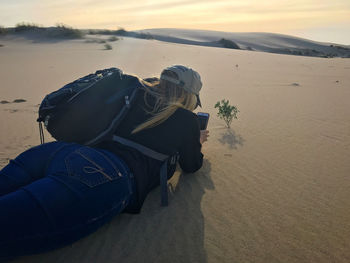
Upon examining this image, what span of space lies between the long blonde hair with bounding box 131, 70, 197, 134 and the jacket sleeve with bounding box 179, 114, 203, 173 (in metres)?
0.16

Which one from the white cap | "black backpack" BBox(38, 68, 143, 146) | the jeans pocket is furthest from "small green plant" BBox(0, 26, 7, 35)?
the jeans pocket

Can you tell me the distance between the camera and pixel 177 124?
228 cm

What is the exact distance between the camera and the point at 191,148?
2488mm

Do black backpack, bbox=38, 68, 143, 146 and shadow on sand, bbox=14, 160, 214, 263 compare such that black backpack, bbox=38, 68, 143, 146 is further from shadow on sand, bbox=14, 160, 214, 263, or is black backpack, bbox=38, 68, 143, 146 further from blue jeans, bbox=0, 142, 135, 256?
shadow on sand, bbox=14, 160, 214, 263

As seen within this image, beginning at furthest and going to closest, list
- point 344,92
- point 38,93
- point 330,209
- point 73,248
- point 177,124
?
point 344,92
point 38,93
point 330,209
point 177,124
point 73,248

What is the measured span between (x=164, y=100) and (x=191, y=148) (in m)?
0.43

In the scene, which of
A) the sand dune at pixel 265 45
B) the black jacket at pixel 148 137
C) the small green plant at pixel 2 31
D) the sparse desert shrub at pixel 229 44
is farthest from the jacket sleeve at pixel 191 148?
the sand dune at pixel 265 45

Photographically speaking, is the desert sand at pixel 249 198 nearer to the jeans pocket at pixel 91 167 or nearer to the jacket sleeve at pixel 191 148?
the jacket sleeve at pixel 191 148

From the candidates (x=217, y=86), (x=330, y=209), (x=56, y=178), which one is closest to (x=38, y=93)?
(x=217, y=86)

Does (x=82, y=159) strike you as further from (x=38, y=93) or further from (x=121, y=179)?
(x=38, y=93)

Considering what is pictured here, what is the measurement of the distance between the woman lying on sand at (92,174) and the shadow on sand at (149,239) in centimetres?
18

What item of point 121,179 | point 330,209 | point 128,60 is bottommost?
point 128,60

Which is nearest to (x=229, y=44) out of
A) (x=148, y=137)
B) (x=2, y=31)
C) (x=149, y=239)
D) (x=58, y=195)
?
(x=2, y=31)

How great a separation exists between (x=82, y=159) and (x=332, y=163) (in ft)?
8.40
